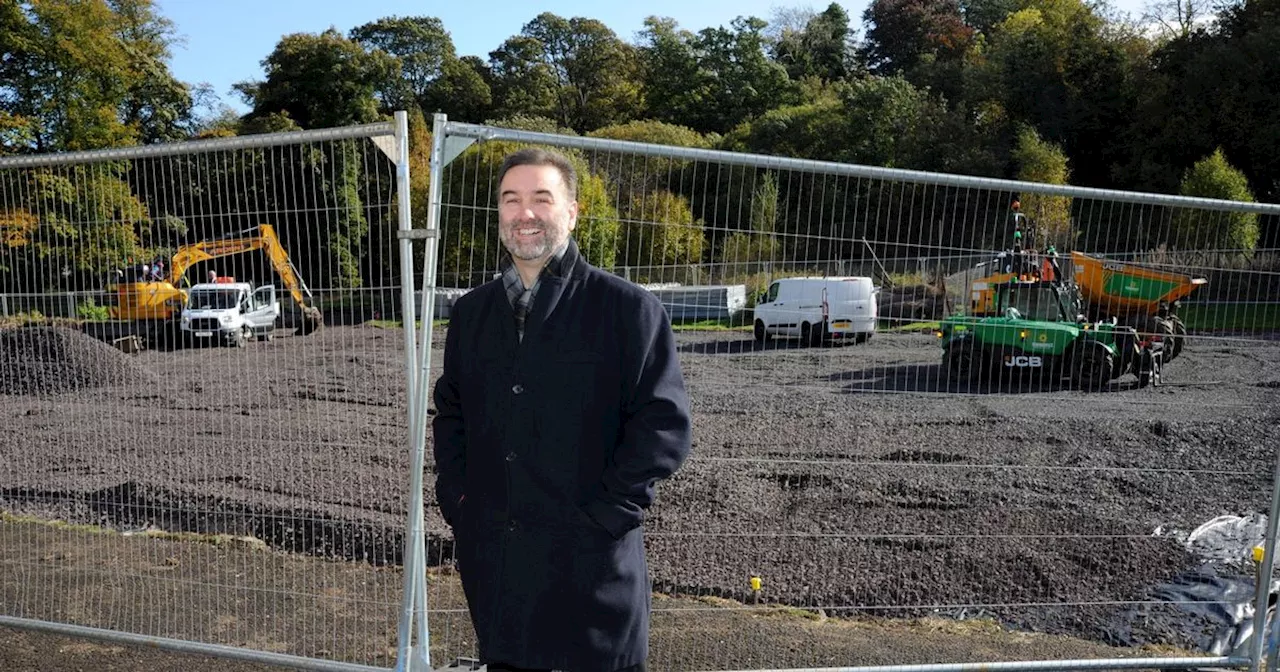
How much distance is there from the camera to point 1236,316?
4887 millimetres

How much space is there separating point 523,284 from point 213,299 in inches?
109

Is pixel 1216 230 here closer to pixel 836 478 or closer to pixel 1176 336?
pixel 1176 336

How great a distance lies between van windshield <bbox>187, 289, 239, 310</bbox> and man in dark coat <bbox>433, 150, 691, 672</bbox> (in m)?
1.63

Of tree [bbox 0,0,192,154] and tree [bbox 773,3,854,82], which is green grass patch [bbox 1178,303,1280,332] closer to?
tree [bbox 0,0,192,154]

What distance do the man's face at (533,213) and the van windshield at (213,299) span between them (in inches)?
62.5

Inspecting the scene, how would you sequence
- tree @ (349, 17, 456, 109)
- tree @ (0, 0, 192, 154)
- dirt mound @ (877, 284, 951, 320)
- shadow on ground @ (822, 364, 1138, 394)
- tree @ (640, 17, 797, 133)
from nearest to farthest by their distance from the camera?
dirt mound @ (877, 284, 951, 320), shadow on ground @ (822, 364, 1138, 394), tree @ (0, 0, 192, 154), tree @ (640, 17, 797, 133), tree @ (349, 17, 456, 109)

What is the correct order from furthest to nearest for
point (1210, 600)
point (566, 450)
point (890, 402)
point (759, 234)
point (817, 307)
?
point (890, 402), point (1210, 600), point (817, 307), point (759, 234), point (566, 450)

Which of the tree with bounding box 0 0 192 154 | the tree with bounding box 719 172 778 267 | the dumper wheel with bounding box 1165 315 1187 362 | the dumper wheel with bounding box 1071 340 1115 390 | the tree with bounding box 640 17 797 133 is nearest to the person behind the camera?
the tree with bounding box 719 172 778 267

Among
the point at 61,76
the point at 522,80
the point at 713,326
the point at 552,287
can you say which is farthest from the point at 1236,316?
the point at 522,80

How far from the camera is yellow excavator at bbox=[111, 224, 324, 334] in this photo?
4.16 metres

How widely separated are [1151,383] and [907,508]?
240 centimetres

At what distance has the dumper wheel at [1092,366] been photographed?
18.6ft

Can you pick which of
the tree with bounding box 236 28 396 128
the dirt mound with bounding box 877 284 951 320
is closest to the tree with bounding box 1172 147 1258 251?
the dirt mound with bounding box 877 284 951 320

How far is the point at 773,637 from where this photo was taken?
4.92 metres
